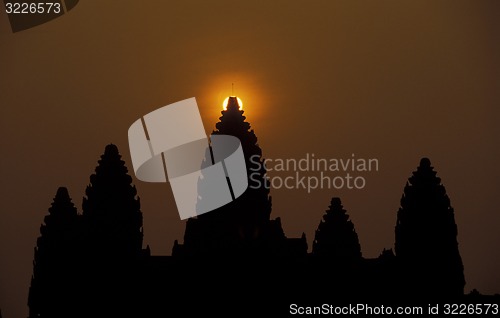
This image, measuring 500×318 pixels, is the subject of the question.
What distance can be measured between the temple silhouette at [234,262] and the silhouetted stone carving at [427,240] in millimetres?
15

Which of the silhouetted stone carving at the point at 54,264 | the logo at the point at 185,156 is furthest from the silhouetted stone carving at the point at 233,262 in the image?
the logo at the point at 185,156

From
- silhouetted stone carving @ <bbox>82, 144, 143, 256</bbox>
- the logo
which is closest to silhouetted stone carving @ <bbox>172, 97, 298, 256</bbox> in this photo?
the logo

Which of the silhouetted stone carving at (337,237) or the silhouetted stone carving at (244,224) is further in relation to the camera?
the silhouetted stone carving at (244,224)

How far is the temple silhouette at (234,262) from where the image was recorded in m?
12.0

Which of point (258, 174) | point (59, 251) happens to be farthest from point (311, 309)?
point (59, 251)

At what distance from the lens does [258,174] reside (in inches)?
494

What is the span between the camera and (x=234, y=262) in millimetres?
12250

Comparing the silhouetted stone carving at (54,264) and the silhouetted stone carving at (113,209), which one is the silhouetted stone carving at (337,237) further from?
the silhouetted stone carving at (54,264)

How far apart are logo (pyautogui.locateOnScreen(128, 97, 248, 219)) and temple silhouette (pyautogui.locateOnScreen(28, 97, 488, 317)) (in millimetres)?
246

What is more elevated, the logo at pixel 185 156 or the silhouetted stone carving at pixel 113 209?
the logo at pixel 185 156

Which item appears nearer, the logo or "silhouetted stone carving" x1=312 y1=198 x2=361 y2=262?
"silhouetted stone carving" x1=312 y1=198 x2=361 y2=262

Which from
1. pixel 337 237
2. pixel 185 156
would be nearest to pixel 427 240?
pixel 337 237

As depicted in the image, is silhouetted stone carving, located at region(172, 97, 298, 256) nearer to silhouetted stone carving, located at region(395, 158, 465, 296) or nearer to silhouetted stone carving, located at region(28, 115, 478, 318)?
silhouetted stone carving, located at region(28, 115, 478, 318)

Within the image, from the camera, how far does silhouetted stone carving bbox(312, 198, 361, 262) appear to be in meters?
11.9
